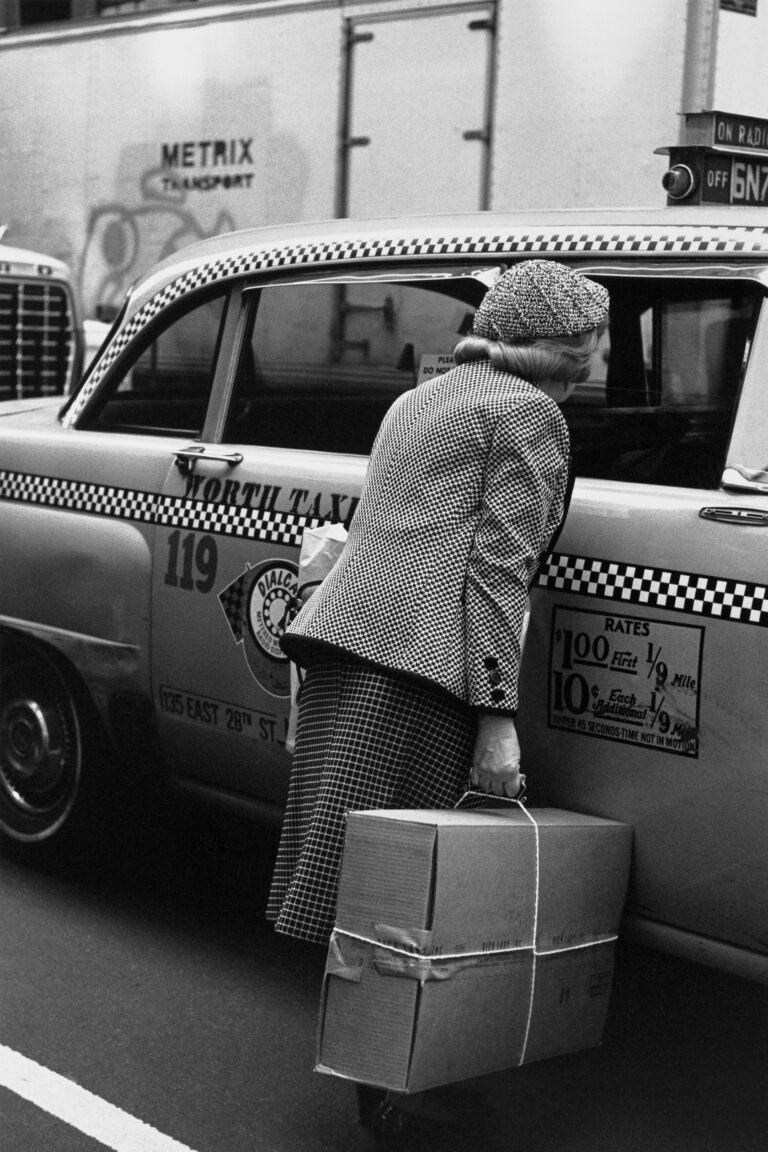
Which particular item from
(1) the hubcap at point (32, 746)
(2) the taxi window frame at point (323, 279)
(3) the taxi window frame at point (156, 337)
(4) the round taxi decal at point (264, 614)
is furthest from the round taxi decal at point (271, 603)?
(1) the hubcap at point (32, 746)

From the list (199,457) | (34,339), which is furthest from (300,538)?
(34,339)

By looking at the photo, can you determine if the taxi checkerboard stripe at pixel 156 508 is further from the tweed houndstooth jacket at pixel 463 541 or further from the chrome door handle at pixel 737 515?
the chrome door handle at pixel 737 515

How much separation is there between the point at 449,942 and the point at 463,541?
Result: 776 millimetres

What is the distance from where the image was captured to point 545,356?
3506 millimetres

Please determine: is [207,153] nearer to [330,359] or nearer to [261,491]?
[330,359]

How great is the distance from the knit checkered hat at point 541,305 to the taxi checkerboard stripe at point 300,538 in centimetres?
49

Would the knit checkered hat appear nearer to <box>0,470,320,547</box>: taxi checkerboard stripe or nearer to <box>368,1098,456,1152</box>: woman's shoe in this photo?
<box>0,470,320,547</box>: taxi checkerboard stripe

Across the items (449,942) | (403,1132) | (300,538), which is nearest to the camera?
(449,942)

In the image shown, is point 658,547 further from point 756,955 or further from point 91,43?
point 91,43

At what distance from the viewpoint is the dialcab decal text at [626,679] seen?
3.47 m

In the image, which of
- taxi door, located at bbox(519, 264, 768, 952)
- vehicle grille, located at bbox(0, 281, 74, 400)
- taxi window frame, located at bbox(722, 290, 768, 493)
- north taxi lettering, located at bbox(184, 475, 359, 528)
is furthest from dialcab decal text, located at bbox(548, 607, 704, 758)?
vehicle grille, located at bbox(0, 281, 74, 400)

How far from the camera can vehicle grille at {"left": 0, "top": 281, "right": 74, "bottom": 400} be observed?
9898mm

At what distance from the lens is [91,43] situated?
1055cm

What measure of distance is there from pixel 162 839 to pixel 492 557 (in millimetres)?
2623
